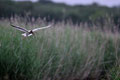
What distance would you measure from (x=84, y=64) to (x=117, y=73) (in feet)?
5.28

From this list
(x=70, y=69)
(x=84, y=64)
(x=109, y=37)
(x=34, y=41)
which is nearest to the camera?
(x=34, y=41)

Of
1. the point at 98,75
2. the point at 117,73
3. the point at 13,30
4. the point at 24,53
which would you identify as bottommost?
the point at 98,75

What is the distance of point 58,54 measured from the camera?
5.90m

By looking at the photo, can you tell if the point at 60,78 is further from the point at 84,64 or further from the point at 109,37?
the point at 109,37

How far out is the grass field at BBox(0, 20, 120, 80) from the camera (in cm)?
470

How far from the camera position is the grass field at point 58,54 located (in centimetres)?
470

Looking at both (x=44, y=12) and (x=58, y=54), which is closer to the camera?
(x=58, y=54)

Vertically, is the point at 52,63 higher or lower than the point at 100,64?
higher

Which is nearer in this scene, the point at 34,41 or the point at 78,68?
the point at 34,41

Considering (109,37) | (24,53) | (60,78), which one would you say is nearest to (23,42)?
(24,53)

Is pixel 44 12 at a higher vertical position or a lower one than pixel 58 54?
lower

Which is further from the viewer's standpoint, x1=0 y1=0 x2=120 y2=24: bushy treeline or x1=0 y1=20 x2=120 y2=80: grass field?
x1=0 y1=0 x2=120 y2=24: bushy treeline

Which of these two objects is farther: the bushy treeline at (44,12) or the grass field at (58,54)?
the bushy treeline at (44,12)

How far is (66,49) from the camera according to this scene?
6.48m
